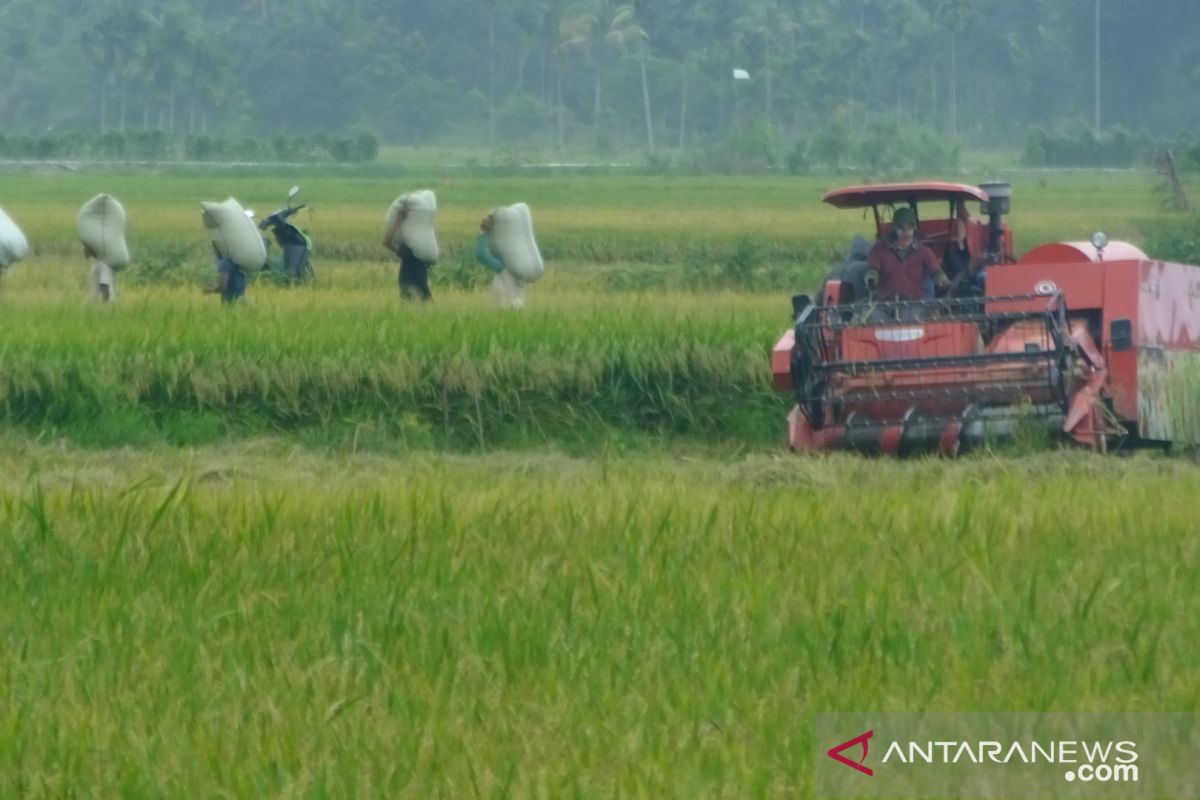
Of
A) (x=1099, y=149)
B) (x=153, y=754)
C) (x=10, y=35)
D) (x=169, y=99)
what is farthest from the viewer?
(x=10, y=35)

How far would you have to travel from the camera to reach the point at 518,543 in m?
6.60

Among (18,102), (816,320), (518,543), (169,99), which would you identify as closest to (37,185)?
(169,99)

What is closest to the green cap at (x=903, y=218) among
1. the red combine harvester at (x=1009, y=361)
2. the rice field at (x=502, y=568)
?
the red combine harvester at (x=1009, y=361)

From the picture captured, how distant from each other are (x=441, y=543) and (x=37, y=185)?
140ft

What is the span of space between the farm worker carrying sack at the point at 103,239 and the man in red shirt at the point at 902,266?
666cm

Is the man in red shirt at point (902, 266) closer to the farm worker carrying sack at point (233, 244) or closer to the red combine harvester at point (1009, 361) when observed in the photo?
the red combine harvester at point (1009, 361)

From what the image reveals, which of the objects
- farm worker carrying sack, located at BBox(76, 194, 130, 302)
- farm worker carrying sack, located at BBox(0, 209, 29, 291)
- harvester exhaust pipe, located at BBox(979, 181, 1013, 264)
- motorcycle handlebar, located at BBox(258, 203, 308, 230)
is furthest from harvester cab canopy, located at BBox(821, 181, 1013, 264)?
farm worker carrying sack, located at BBox(0, 209, 29, 291)

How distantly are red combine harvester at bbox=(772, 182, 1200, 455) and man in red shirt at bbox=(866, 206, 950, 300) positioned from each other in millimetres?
327

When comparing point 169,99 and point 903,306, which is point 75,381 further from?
point 169,99

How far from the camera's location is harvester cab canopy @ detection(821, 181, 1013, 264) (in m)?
10.8

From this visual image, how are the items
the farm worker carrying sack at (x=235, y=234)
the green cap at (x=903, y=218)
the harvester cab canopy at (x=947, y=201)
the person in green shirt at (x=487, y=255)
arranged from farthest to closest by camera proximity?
the person in green shirt at (x=487, y=255), the farm worker carrying sack at (x=235, y=234), the green cap at (x=903, y=218), the harvester cab canopy at (x=947, y=201)

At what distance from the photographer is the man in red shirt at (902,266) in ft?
36.2

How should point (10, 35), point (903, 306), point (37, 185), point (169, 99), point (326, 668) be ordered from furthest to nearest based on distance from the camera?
point (10, 35), point (169, 99), point (37, 185), point (903, 306), point (326, 668)

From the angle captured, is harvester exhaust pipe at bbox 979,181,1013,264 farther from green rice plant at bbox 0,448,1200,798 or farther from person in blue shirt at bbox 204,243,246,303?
person in blue shirt at bbox 204,243,246,303
